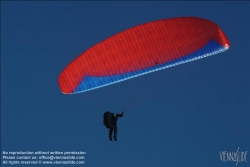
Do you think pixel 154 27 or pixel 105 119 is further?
pixel 105 119

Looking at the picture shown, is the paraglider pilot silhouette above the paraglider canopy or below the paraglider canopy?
below

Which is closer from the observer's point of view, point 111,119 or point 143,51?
point 143,51

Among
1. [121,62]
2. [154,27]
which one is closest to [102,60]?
[121,62]

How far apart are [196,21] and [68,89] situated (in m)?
7.52

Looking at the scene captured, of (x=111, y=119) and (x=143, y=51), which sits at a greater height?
(x=143, y=51)

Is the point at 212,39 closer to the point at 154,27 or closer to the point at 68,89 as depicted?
the point at 154,27

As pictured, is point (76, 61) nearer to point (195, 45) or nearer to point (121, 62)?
point (121, 62)

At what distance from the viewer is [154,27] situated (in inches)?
1266

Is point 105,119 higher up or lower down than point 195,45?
lower down

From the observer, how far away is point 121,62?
109 ft

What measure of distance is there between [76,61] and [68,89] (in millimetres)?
1957

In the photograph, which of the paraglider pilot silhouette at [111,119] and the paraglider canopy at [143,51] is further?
the paraglider pilot silhouette at [111,119]

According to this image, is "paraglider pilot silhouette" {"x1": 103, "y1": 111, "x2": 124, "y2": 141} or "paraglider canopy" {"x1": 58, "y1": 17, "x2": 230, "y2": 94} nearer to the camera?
"paraglider canopy" {"x1": 58, "y1": 17, "x2": 230, "y2": 94}

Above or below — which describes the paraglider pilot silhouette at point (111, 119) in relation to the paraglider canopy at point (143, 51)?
below
